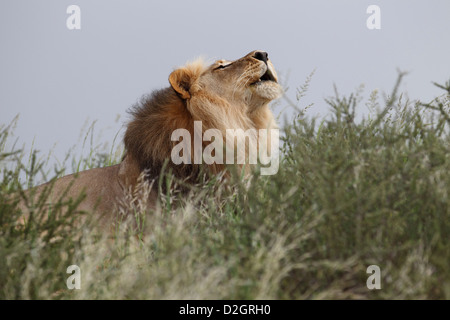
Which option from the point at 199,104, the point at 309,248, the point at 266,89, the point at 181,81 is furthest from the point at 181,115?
the point at 309,248

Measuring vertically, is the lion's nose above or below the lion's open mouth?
above

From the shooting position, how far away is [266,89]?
197 inches

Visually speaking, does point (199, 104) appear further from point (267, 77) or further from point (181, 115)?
point (267, 77)

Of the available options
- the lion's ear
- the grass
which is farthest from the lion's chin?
the grass

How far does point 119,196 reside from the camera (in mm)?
4820

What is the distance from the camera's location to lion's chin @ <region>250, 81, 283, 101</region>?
197 inches

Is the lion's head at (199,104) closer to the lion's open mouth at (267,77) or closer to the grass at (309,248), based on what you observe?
the lion's open mouth at (267,77)

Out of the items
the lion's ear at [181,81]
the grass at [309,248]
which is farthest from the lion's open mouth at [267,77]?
the grass at [309,248]

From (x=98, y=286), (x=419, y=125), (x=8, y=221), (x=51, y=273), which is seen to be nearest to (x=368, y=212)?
(x=419, y=125)

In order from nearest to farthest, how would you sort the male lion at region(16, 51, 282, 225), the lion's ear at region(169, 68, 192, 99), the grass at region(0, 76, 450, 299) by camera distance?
1. the grass at region(0, 76, 450, 299)
2. the male lion at region(16, 51, 282, 225)
3. the lion's ear at region(169, 68, 192, 99)

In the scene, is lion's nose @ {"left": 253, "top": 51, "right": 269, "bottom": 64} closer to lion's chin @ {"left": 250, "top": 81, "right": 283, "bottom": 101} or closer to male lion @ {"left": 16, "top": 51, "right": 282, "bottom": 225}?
male lion @ {"left": 16, "top": 51, "right": 282, "bottom": 225}

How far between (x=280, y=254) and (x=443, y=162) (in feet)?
3.79

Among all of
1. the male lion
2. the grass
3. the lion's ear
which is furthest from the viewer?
the lion's ear
